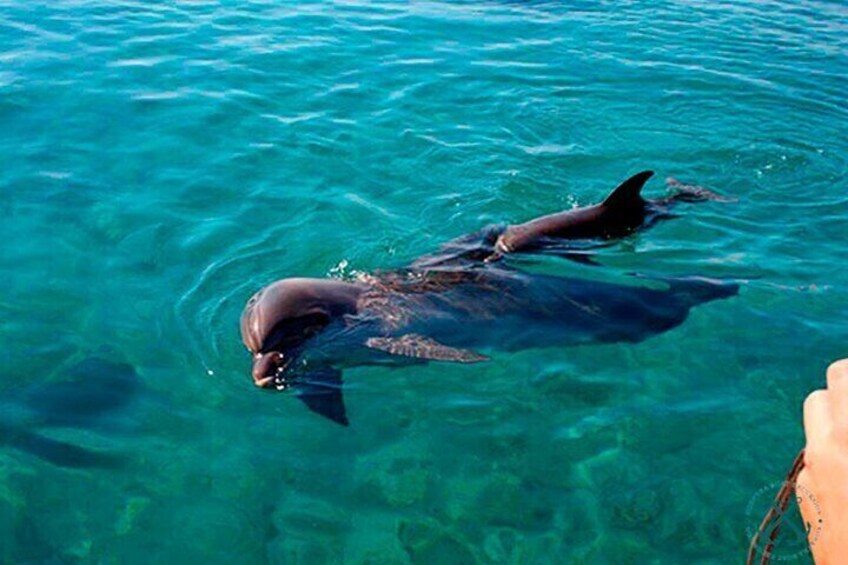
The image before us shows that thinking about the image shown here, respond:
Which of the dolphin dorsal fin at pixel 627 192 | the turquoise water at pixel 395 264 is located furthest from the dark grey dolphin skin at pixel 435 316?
the dolphin dorsal fin at pixel 627 192

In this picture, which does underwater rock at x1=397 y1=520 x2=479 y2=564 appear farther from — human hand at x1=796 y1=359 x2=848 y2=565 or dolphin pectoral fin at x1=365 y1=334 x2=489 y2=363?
human hand at x1=796 y1=359 x2=848 y2=565

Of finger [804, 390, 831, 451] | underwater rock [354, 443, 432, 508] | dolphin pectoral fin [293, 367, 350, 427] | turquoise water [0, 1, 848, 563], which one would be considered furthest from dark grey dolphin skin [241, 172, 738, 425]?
finger [804, 390, 831, 451]

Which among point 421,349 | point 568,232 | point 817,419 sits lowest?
point 421,349

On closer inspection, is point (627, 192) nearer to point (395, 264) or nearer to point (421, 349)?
point (395, 264)

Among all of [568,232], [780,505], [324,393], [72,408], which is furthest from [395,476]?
[568,232]

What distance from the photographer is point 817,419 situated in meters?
5.01

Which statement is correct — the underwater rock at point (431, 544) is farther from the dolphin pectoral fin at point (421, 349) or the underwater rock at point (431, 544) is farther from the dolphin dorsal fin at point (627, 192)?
the dolphin dorsal fin at point (627, 192)

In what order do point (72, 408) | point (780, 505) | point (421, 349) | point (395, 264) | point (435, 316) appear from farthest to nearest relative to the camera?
point (395, 264)
point (435, 316)
point (421, 349)
point (72, 408)
point (780, 505)

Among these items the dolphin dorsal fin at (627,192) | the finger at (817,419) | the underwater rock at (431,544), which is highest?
the finger at (817,419)

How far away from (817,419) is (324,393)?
3.42 meters

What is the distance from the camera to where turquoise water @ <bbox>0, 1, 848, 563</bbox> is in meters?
5.80

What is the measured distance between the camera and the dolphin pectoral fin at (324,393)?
650cm

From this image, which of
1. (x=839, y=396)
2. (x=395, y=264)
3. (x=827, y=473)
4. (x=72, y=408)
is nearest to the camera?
(x=827, y=473)

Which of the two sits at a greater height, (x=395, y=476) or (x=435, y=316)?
(x=435, y=316)
